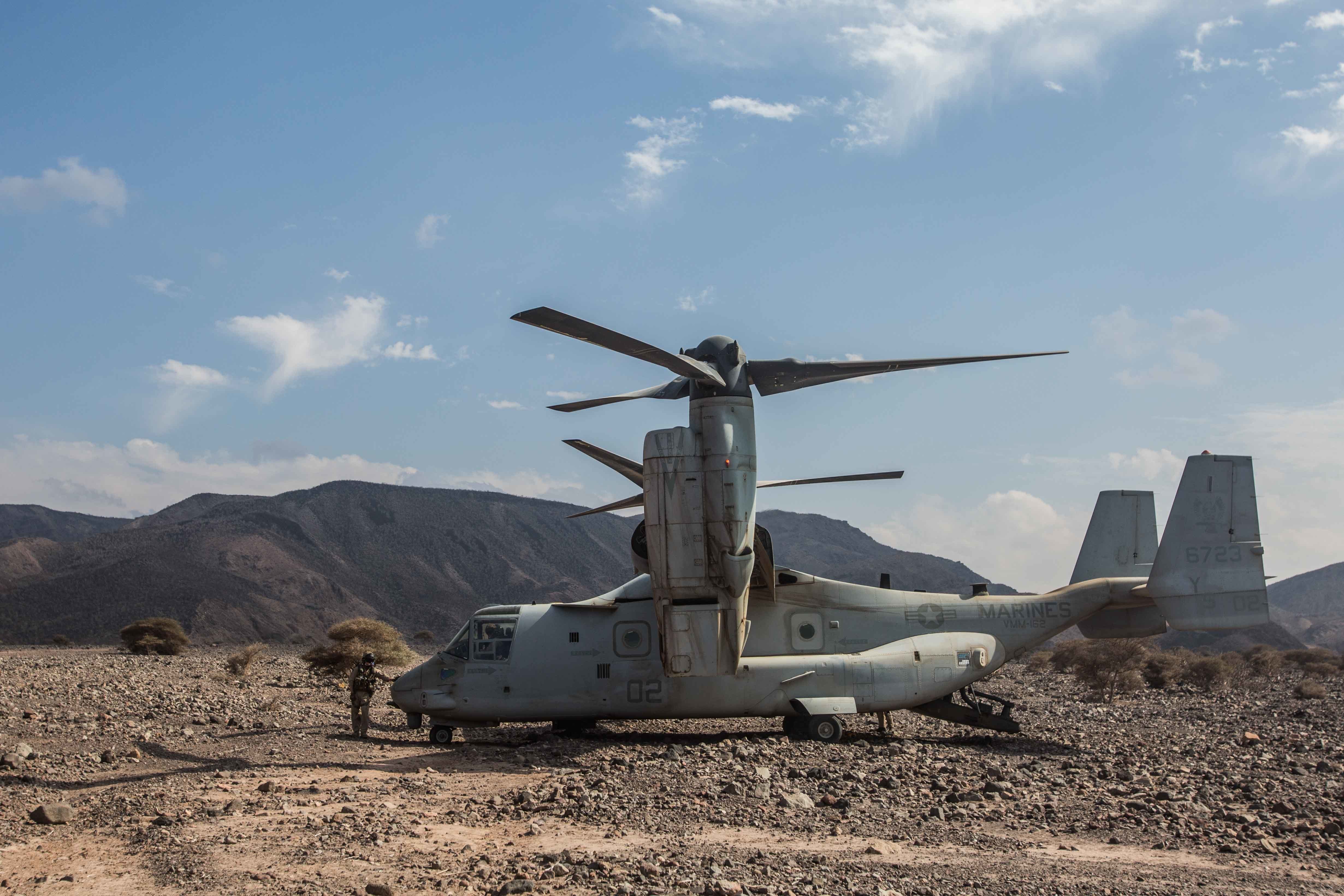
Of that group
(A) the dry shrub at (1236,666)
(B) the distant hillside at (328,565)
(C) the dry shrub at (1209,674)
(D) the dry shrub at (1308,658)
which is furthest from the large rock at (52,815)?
(B) the distant hillside at (328,565)

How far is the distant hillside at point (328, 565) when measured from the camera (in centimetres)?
6706

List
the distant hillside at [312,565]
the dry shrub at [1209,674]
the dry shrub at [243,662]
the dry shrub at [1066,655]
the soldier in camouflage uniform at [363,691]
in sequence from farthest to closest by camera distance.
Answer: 1. the distant hillside at [312,565]
2. the dry shrub at [1066,655]
3. the dry shrub at [1209,674]
4. the dry shrub at [243,662]
5. the soldier in camouflage uniform at [363,691]

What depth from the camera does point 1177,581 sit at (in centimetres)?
1619

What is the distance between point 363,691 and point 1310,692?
21747 mm

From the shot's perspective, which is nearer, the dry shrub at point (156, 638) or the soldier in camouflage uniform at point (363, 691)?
the soldier in camouflage uniform at point (363, 691)

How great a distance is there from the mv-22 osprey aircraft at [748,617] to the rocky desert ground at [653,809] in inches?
28.7

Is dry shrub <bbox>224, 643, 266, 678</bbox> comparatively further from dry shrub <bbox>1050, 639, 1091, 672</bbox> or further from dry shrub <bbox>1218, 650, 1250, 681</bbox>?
dry shrub <bbox>1218, 650, 1250, 681</bbox>

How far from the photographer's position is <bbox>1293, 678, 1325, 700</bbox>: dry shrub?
23.0 meters

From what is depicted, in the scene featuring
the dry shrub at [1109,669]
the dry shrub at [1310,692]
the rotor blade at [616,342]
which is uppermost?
the rotor blade at [616,342]

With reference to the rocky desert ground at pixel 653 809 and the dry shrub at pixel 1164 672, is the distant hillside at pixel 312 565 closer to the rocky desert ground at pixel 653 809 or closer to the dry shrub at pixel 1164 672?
the dry shrub at pixel 1164 672

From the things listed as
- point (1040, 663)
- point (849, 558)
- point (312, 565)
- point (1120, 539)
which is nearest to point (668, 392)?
point (1120, 539)

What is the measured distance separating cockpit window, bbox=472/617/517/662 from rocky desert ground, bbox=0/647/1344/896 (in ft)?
4.65

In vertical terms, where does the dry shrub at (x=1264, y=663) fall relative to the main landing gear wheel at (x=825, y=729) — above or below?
below

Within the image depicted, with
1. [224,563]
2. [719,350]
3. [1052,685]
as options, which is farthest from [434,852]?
[224,563]
